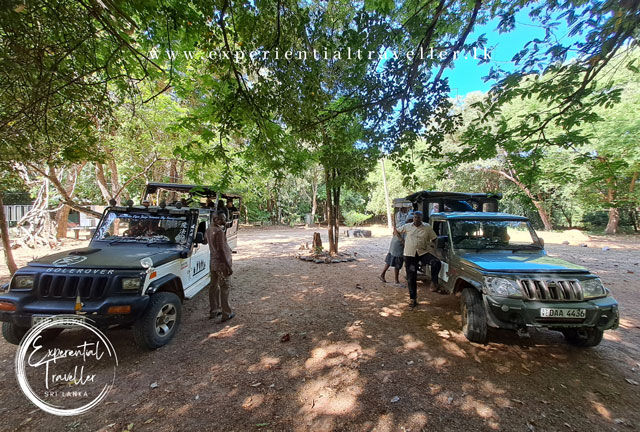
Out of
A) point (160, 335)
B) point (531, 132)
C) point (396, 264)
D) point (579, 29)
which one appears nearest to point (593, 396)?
point (531, 132)

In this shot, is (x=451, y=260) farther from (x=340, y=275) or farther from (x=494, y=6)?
(x=494, y=6)

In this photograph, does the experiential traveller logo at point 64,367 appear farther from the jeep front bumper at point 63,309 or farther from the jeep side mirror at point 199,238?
the jeep side mirror at point 199,238

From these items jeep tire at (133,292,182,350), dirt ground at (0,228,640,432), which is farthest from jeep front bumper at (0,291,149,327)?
dirt ground at (0,228,640,432)

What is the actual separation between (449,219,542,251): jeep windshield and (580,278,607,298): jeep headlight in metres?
1.26

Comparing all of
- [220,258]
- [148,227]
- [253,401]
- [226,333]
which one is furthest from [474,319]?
[148,227]

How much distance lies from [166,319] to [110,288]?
3.26 ft

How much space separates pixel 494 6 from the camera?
4.39m

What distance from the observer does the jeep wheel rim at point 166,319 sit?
12.4ft

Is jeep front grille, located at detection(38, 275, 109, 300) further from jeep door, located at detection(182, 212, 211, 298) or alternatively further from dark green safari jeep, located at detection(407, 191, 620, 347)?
dark green safari jeep, located at detection(407, 191, 620, 347)

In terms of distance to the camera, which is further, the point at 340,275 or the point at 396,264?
the point at 340,275

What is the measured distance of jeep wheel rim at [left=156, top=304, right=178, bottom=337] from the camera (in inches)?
149

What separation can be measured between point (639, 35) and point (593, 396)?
4.88 metres

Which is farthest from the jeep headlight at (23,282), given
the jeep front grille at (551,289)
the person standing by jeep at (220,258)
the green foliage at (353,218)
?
the green foliage at (353,218)

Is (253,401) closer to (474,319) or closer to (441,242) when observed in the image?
(474,319)
